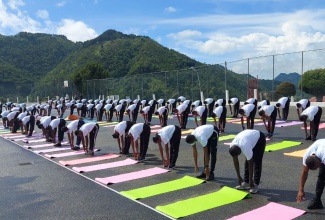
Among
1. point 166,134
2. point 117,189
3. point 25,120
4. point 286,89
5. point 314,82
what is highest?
point 314,82

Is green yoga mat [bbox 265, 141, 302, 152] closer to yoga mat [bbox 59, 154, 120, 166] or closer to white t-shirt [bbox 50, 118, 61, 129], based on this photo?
yoga mat [bbox 59, 154, 120, 166]

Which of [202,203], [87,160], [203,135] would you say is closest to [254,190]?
[202,203]

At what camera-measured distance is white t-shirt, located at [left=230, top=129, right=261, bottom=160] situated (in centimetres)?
705

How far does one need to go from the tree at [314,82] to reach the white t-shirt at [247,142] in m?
15.4

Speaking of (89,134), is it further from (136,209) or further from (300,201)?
(300,201)

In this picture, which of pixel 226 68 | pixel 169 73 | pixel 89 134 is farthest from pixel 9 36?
pixel 89 134

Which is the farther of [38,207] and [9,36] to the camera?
[9,36]

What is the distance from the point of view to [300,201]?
6.35 metres

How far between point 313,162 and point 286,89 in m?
18.3

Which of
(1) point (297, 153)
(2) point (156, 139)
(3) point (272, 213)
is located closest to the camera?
(3) point (272, 213)

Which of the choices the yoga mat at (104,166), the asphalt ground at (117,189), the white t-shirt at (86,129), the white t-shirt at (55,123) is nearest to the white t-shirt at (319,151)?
the asphalt ground at (117,189)

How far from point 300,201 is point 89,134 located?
8099 millimetres

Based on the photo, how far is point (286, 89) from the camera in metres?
23.0

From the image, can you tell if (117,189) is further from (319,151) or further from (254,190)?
(319,151)
